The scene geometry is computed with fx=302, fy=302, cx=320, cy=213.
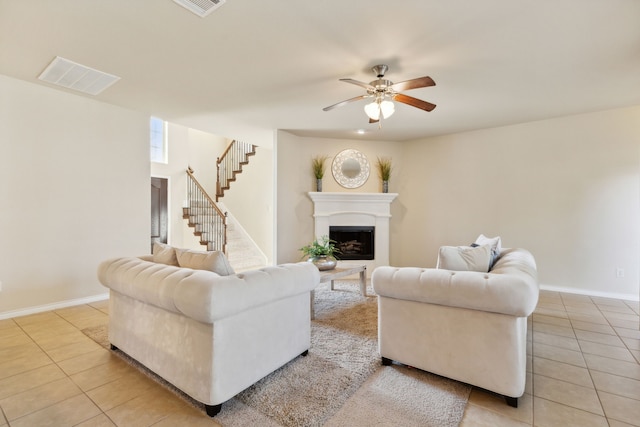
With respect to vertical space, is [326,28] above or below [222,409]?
above

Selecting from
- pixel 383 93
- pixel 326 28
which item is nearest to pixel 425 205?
pixel 383 93

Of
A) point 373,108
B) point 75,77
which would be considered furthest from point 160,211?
point 373,108

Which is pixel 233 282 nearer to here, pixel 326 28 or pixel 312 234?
pixel 326 28

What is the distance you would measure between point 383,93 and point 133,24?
6.96 ft

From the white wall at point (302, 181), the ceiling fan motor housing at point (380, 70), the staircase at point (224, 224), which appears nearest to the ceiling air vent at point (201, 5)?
the ceiling fan motor housing at point (380, 70)

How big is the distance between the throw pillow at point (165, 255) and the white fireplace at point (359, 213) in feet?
10.8

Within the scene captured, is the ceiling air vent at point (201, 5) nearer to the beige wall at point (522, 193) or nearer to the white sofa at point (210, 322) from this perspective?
the white sofa at point (210, 322)

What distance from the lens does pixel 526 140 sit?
4.66m

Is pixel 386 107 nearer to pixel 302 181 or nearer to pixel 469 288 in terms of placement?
pixel 469 288

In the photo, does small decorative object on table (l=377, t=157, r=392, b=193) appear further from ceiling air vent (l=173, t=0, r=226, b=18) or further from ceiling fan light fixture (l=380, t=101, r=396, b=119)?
ceiling air vent (l=173, t=0, r=226, b=18)

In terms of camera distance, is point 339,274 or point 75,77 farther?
point 339,274

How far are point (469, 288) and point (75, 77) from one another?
413cm

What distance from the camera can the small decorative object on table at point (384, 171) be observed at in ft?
18.6

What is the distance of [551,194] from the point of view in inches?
177
